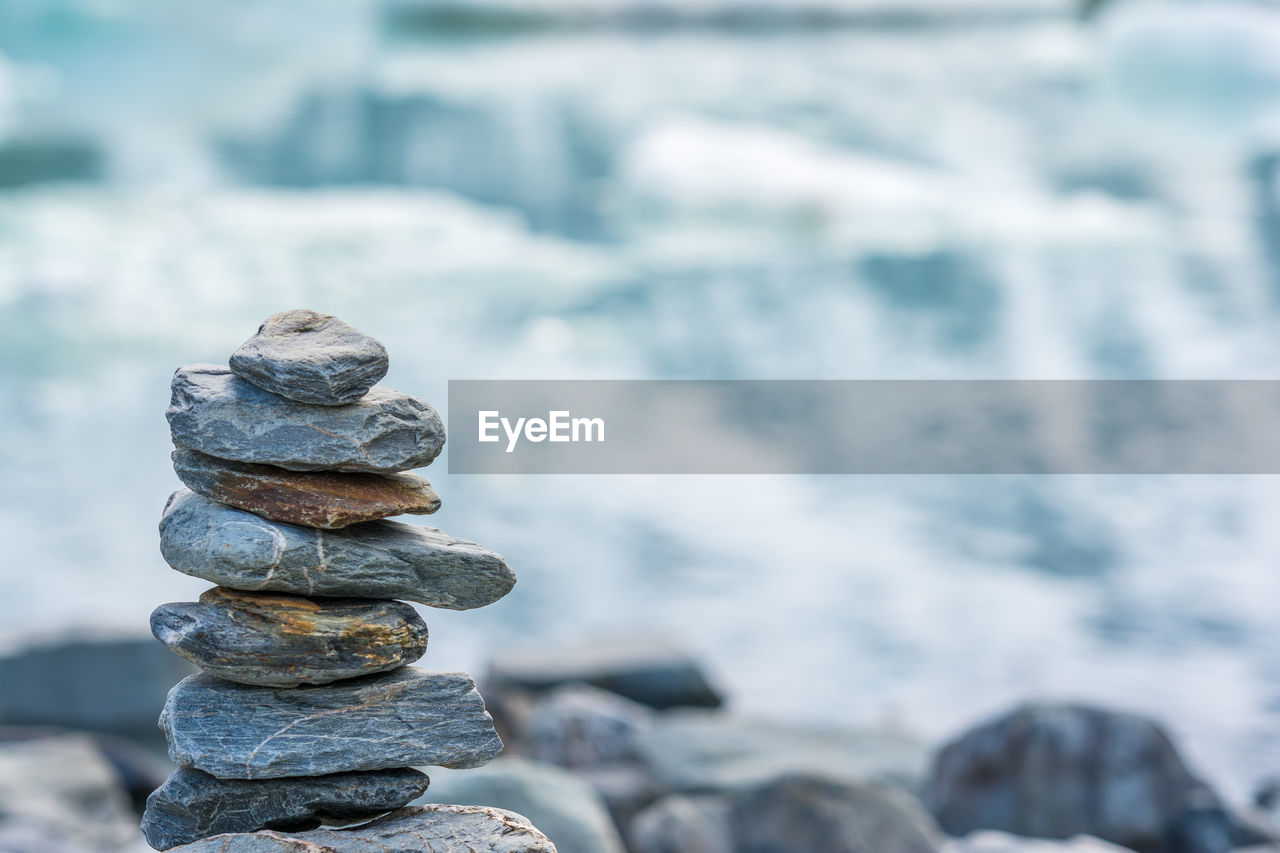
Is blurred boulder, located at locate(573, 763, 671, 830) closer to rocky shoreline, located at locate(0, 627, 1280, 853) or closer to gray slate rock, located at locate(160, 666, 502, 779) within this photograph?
rocky shoreline, located at locate(0, 627, 1280, 853)

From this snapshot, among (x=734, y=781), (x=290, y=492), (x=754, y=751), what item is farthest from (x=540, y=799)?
(x=754, y=751)

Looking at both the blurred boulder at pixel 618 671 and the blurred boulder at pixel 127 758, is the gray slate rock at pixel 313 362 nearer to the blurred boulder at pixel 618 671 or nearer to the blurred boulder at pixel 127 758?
the blurred boulder at pixel 127 758

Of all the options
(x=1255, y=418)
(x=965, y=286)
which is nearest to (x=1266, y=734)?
(x=1255, y=418)

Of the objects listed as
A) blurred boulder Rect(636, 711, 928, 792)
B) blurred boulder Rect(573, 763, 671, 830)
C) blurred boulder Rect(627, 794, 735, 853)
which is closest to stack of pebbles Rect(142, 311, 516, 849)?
blurred boulder Rect(627, 794, 735, 853)

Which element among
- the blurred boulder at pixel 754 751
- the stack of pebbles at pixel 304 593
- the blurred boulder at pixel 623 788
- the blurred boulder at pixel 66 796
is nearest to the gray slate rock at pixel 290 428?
the stack of pebbles at pixel 304 593

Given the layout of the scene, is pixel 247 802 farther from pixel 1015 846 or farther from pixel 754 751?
pixel 754 751

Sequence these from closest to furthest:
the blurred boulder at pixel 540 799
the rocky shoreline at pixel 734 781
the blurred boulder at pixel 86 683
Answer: the blurred boulder at pixel 540 799 → the rocky shoreline at pixel 734 781 → the blurred boulder at pixel 86 683

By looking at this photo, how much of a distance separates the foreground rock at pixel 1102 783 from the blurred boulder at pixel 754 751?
4.63ft

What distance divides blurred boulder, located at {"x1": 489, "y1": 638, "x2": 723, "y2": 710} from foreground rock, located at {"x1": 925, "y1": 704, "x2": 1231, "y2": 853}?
4.70 m

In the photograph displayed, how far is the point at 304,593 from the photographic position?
3949 mm

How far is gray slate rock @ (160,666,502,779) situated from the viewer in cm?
389

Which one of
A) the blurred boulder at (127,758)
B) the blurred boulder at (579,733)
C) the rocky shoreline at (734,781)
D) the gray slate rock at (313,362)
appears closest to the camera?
the gray slate rock at (313,362)

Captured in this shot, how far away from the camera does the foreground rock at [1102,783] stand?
363 inches

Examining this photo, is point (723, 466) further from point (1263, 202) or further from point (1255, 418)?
point (1263, 202)
